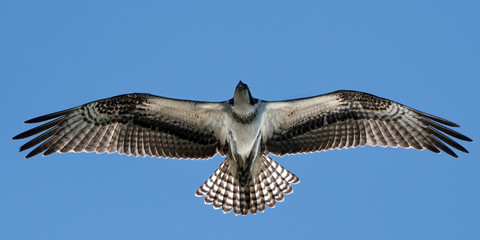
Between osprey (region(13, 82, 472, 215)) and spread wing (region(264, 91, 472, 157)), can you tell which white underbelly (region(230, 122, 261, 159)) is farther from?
spread wing (region(264, 91, 472, 157))

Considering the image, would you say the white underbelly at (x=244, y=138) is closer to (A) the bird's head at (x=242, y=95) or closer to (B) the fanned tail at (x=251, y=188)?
(A) the bird's head at (x=242, y=95)

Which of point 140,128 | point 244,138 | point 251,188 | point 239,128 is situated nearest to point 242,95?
point 239,128

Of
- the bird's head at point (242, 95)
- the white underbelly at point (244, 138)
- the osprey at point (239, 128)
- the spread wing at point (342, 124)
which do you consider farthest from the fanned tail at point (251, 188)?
the bird's head at point (242, 95)

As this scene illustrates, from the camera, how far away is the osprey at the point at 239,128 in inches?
470

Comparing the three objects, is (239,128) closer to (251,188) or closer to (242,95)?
(242,95)

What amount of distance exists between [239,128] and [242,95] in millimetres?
627

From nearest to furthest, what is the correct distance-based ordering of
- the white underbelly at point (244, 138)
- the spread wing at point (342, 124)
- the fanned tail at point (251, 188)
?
the white underbelly at point (244, 138) < the spread wing at point (342, 124) < the fanned tail at point (251, 188)

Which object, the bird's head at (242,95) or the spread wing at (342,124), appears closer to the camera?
the bird's head at (242,95)

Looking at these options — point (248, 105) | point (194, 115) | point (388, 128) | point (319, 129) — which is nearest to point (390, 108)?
point (388, 128)

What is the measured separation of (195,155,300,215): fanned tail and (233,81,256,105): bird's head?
170 centimetres

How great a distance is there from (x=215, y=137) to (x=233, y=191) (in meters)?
1.28

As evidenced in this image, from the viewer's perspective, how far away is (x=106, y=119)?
12203 millimetres

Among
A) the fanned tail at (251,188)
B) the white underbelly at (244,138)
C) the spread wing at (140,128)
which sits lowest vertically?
the fanned tail at (251,188)

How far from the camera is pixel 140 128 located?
40.2ft
